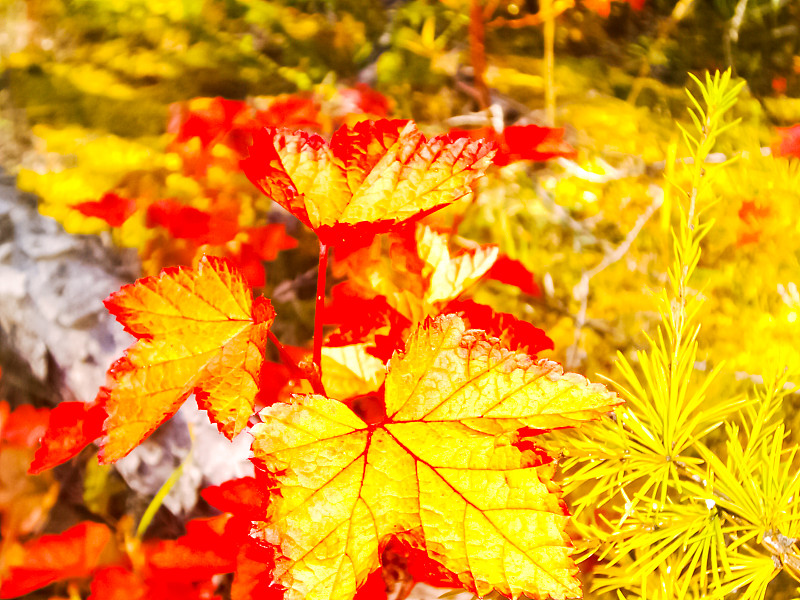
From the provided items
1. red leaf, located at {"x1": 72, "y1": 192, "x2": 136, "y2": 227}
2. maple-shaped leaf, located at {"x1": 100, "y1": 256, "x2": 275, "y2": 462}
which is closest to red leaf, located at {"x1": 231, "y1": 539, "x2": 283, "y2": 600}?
maple-shaped leaf, located at {"x1": 100, "y1": 256, "x2": 275, "y2": 462}

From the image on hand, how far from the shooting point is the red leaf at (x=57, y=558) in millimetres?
563

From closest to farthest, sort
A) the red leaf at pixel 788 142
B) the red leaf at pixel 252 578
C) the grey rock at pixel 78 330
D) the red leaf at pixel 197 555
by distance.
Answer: the red leaf at pixel 252 578 < the red leaf at pixel 197 555 < the grey rock at pixel 78 330 < the red leaf at pixel 788 142

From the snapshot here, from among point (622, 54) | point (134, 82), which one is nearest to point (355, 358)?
point (134, 82)

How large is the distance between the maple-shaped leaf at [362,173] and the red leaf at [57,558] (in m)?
0.47

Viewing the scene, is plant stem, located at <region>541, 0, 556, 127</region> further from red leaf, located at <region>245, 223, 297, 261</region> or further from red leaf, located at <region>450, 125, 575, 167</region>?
red leaf, located at <region>245, 223, 297, 261</region>

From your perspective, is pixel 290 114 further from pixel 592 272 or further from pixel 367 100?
pixel 592 272

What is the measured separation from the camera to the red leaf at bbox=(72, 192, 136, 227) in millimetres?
773

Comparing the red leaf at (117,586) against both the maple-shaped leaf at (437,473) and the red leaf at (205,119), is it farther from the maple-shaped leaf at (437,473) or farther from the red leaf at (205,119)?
the red leaf at (205,119)

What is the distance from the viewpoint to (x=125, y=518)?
0.63 m

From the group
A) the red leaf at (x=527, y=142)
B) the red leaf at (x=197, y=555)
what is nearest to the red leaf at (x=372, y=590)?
the red leaf at (x=197, y=555)

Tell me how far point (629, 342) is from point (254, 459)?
1.80 feet

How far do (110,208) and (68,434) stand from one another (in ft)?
1.28

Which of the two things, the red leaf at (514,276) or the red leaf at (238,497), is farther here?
the red leaf at (514,276)

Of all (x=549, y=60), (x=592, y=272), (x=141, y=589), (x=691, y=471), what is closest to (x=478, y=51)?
(x=549, y=60)
